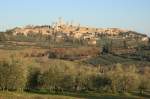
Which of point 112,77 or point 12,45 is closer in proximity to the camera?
point 112,77

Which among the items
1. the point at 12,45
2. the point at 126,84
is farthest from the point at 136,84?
the point at 12,45

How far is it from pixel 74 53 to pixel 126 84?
192ft

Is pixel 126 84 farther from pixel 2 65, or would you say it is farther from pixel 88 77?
pixel 2 65

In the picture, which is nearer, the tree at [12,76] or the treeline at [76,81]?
the tree at [12,76]

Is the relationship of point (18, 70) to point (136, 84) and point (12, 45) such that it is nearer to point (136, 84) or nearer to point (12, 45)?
point (136, 84)

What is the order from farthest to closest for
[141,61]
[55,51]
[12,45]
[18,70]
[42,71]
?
[12,45] < [55,51] < [141,61] < [42,71] < [18,70]

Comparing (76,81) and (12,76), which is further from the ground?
(12,76)

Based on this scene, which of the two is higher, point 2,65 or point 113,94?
point 2,65

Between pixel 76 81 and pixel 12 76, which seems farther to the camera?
pixel 76 81

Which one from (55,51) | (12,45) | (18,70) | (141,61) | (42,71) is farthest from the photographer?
(12,45)

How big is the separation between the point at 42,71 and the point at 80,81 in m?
8.86

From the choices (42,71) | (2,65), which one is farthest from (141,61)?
(2,65)

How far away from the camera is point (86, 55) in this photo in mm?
146625

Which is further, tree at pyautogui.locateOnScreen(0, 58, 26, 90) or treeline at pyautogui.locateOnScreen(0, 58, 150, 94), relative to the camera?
treeline at pyautogui.locateOnScreen(0, 58, 150, 94)
